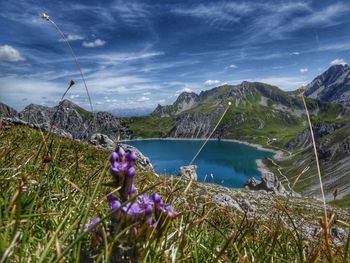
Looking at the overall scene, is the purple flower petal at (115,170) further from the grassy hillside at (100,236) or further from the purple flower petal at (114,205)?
the purple flower petal at (114,205)

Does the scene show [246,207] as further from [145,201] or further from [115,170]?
[115,170]

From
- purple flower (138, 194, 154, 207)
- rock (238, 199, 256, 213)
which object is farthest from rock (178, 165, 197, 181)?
rock (238, 199, 256, 213)

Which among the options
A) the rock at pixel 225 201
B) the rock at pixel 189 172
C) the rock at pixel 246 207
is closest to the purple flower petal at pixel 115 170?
the rock at pixel 189 172

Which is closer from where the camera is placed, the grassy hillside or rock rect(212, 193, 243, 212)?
the grassy hillside

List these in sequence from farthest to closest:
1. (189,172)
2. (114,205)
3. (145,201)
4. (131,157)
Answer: (189,172) → (145,201) → (131,157) → (114,205)

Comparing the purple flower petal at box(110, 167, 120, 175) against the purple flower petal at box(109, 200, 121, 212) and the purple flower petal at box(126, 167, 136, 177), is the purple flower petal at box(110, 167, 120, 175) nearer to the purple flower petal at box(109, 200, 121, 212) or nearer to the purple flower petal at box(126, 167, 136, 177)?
the purple flower petal at box(126, 167, 136, 177)

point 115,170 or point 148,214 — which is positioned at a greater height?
point 115,170

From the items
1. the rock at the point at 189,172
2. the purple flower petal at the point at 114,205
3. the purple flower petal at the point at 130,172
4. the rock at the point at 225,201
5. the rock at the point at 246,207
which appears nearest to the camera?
the purple flower petal at the point at 114,205

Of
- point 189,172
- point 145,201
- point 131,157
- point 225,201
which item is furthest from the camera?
point 225,201

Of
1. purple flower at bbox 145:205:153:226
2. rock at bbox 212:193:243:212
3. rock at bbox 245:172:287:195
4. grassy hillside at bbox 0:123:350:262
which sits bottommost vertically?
rock at bbox 245:172:287:195

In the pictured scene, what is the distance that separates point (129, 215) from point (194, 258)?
0.93 metres

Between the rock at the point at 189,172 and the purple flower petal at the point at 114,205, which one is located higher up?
the purple flower petal at the point at 114,205

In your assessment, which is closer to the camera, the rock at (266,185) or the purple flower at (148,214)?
the purple flower at (148,214)

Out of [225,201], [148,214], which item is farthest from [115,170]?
[225,201]
